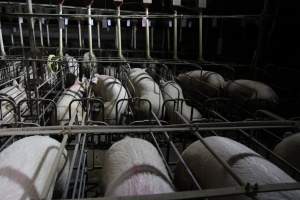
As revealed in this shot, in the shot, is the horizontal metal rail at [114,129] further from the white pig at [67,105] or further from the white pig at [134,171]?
the white pig at [67,105]

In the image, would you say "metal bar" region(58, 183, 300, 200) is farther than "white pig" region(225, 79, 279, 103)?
No

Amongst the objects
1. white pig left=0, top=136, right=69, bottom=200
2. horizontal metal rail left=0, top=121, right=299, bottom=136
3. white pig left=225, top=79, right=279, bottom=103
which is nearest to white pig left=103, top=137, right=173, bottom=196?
horizontal metal rail left=0, top=121, right=299, bottom=136

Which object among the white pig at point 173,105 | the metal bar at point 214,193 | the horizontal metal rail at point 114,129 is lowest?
the white pig at point 173,105

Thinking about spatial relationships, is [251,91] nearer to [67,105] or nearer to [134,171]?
[67,105]

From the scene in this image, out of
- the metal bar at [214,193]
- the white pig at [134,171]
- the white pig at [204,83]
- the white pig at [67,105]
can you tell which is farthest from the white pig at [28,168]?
the white pig at [204,83]

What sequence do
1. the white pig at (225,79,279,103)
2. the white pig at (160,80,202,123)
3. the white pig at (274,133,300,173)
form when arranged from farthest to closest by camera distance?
the white pig at (225,79,279,103), the white pig at (160,80,202,123), the white pig at (274,133,300,173)

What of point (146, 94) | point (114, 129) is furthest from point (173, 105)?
point (114, 129)

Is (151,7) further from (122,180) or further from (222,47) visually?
(122,180)

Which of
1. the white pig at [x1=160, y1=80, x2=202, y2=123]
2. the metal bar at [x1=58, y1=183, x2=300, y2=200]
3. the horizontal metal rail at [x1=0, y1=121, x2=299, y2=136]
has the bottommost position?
the white pig at [x1=160, y1=80, x2=202, y2=123]

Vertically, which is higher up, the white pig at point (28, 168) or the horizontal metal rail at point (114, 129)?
the horizontal metal rail at point (114, 129)

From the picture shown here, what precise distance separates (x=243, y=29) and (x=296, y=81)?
2.72m

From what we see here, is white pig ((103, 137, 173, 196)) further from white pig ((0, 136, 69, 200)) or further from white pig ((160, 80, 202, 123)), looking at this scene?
white pig ((160, 80, 202, 123))

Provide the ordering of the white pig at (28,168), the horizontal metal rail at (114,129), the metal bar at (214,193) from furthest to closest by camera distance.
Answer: the horizontal metal rail at (114,129), the white pig at (28,168), the metal bar at (214,193)

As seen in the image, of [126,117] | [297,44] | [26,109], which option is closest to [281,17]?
[297,44]
